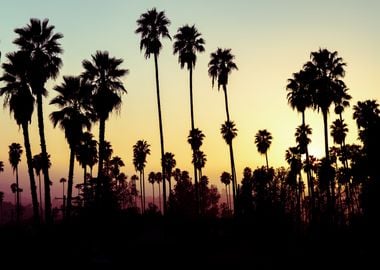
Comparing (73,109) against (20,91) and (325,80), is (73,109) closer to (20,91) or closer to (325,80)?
(20,91)

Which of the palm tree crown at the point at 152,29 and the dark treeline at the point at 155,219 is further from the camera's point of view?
the palm tree crown at the point at 152,29

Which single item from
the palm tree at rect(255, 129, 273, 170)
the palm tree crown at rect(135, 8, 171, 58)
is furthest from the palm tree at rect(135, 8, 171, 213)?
the palm tree at rect(255, 129, 273, 170)

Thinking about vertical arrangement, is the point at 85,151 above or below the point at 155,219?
above

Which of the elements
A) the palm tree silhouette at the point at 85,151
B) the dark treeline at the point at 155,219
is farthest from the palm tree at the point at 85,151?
the dark treeline at the point at 155,219

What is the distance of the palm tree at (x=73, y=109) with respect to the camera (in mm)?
45125

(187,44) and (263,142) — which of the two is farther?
(263,142)

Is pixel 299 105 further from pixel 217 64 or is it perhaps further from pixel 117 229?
pixel 117 229

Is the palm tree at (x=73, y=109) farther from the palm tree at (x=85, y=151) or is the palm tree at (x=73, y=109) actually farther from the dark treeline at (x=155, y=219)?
the palm tree at (x=85, y=151)

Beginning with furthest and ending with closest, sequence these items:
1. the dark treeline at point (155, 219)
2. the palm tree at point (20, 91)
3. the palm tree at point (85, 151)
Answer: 1. the palm tree at point (85, 151)
2. the palm tree at point (20, 91)
3. the dark treeline at point (155, 219)

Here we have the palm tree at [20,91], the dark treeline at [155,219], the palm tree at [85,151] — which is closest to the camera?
the dark treeline at [155,219]

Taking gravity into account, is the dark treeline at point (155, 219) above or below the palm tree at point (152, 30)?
below

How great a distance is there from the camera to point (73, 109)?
4588 cm

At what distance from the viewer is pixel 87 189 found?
128ft

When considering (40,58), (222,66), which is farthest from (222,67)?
(40,58)
